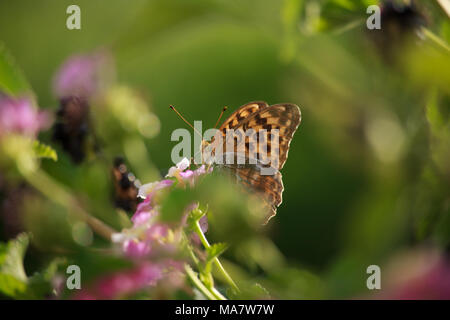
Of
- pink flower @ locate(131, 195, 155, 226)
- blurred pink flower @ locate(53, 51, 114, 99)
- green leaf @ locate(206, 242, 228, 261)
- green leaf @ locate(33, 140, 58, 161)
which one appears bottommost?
green leaf @ locate(206, 242, 228, 261)

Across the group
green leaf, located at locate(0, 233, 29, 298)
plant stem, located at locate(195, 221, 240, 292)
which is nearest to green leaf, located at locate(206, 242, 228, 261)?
plant stem, located at locate(195, 221, 240, 292)

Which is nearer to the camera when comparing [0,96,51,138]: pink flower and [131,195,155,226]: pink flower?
[131,195,155,226]: pink flower

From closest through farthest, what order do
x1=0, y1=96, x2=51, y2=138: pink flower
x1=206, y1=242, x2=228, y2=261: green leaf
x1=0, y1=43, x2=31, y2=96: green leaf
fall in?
x1=206, y1=242, x2=228, y2=261: green leaf
x1=0, y1=43, x2=31, y2=96: green leaf
x1=0, y1=96, x2=51, y2=138: pink flower

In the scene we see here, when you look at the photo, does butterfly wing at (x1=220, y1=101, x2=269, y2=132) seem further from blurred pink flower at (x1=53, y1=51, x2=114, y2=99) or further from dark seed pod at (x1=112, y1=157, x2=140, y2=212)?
blurred pink flower at (x1=53, y1=51, x2=114, y2=99)
